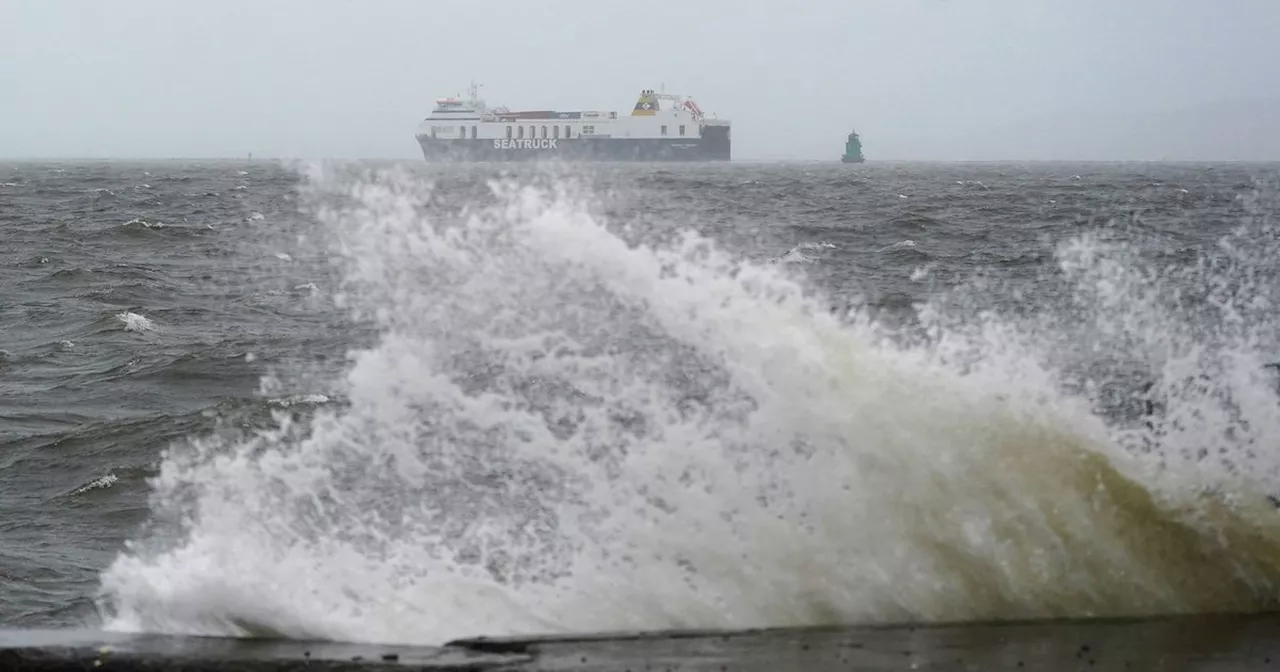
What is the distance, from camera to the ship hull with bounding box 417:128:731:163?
115 m

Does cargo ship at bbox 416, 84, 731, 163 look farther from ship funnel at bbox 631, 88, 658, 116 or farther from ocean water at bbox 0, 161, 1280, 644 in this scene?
ocean water at bbox 0, 161, 1280, 644

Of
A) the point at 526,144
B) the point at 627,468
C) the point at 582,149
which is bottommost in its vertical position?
the point at 627,468

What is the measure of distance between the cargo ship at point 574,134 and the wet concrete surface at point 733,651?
110m

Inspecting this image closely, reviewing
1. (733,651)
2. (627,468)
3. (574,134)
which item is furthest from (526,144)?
(733,651)

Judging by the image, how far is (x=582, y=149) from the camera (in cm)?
11581

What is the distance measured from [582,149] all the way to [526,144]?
479cm

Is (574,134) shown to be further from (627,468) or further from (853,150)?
(627,468)

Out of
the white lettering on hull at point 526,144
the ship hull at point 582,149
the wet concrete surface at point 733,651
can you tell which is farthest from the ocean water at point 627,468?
the ship hull at point 582,149

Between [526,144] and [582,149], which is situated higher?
[526,144]

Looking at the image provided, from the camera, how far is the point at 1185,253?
72.4 ft

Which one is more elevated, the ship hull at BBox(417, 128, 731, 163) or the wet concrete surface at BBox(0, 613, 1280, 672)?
the ship hull at BBox(417, 128, 731, 163)

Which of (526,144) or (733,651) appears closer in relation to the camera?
(733,651)

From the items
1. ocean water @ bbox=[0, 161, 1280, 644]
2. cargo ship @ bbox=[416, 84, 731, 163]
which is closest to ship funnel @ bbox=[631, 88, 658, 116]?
cargo ship @ bbox=[416, 84, 731, 163]

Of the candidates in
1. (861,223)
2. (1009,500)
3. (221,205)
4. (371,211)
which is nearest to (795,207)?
(861,223)
